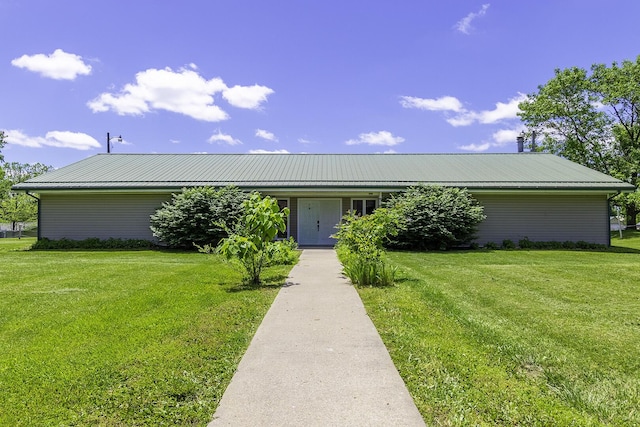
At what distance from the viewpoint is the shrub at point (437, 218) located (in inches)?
584

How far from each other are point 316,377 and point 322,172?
50.3 ft

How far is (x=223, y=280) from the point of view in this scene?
8406 mm

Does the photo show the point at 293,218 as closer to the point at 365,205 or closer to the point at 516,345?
the point at 365,205

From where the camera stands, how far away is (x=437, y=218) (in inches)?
579

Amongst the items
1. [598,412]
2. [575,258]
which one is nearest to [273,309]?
[598,412]

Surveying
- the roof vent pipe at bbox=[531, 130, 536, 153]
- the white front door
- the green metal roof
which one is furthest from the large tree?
the white front door

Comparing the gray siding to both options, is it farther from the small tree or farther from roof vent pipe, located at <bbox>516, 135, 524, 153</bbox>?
roof vent pipe, located at <bbox>516, 135, 524, 153</bbox>

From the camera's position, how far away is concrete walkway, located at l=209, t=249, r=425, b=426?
2807mm

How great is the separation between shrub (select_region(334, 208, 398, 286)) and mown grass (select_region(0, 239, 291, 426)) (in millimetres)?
1664

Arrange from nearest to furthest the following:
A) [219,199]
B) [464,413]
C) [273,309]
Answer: [464,413]
[273,309]
[219,199]

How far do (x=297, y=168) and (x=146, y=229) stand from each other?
24.2 feet

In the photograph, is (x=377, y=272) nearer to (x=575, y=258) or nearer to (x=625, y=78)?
(x=575, y=258)

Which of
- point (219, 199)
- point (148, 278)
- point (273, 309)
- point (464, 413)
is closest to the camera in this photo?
point (464, 413)

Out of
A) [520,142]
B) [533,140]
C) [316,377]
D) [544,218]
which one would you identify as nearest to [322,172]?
[544,218]
